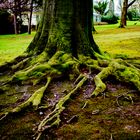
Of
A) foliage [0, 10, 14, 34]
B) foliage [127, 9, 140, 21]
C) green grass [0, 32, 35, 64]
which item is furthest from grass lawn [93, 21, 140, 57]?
foliage [127, 9, 140, 21]

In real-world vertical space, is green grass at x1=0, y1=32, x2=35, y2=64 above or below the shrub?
below

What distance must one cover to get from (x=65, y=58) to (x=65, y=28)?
0.85 meters

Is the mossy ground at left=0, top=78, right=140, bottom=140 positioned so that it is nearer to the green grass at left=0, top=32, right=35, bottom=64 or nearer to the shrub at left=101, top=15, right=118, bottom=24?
the green grass at left=0, top=32, right=35, bottom=64

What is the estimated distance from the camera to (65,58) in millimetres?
8227

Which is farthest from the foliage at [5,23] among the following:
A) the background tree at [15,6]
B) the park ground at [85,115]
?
the park ground at [85,115]

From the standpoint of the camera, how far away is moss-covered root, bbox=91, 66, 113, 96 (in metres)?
6.78

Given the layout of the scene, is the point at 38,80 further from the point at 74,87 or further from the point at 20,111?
the point at 20,111

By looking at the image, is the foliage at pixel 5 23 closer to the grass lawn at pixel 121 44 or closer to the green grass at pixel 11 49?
the green grass at pixel 11 49

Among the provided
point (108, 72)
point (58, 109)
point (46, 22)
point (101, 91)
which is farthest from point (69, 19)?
point (58, 109)

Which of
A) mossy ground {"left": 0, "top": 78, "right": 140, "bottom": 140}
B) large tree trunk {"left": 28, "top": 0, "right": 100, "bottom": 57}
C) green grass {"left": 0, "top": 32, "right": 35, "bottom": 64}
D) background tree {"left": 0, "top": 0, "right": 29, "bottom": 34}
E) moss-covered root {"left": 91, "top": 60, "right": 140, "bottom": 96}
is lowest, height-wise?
mossy ground {"left": 0, "top": 78, "right": 140, "bottom": 140}

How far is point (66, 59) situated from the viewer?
8180 millimetres

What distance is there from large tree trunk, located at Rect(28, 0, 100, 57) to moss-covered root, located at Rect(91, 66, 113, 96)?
3.81ft

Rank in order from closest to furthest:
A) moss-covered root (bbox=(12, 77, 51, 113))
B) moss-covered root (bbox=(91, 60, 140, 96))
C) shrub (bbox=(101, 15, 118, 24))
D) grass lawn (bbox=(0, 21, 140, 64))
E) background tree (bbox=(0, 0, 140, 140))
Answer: moss-covered root (bbox=(12, 77, 51, 113)) → moss-covered root (bbox=(91, 60, 140, 96)) → background tree (bbox=(0, 0, 140, 140)) → grass lawn (bbox=(0, 21, 140, 64)) → shrub (bbox=(101, 15, 118, 24))

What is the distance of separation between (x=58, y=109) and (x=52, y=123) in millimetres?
556
